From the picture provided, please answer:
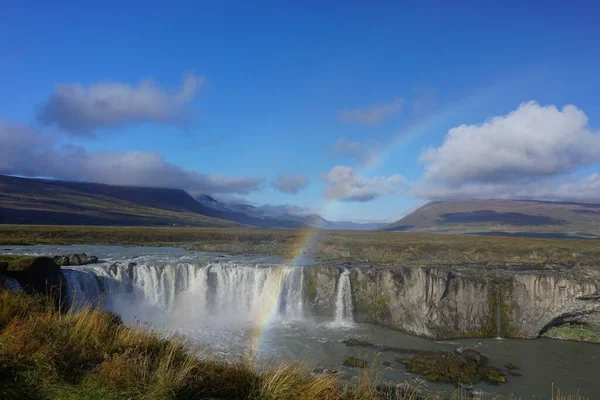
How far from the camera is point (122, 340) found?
26.7ft

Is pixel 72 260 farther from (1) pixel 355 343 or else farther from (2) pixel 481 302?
(2) pixel 481 302

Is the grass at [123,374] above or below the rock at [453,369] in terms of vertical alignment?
above

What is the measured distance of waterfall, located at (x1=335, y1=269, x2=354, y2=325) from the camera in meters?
36.1

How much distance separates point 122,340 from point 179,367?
1.85m

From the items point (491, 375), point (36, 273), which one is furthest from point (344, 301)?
point (36, 273)

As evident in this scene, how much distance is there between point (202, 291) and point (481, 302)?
26058 mm

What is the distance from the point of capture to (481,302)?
3338 centimetres

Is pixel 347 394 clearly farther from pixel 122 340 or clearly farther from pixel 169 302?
pixel 169 302

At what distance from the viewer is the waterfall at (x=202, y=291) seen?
113ft

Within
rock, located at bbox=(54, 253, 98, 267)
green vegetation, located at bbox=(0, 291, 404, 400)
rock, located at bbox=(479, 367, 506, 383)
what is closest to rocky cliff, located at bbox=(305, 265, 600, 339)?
rock, located at bbox=(479, 367, 506, 383)

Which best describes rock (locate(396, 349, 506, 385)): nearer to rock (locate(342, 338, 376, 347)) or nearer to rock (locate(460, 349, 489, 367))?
rock (locate(460, 349, 489, 367))

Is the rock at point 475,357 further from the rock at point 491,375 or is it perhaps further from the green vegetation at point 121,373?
the green vegetation at point 121,373

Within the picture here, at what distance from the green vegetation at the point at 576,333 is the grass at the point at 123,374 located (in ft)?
106

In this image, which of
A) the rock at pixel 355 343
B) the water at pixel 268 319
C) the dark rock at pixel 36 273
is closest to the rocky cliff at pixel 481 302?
the water at pixel 268 319
